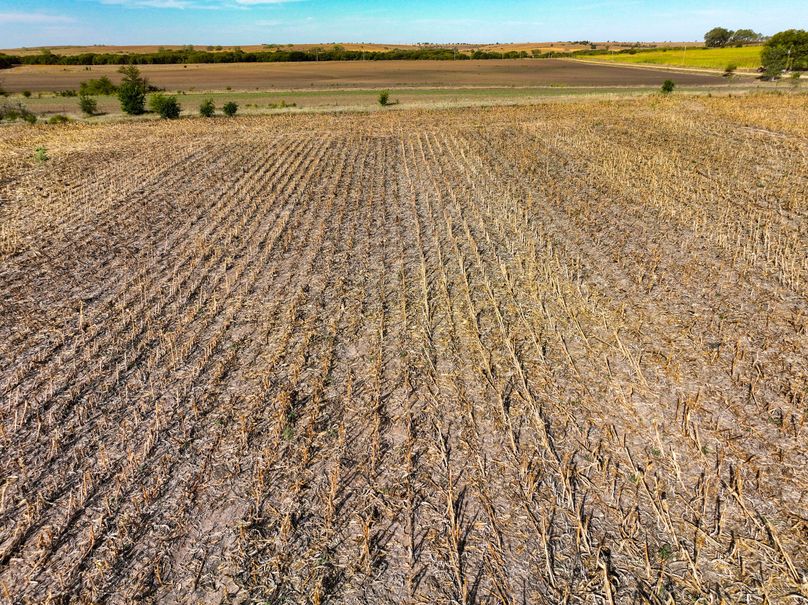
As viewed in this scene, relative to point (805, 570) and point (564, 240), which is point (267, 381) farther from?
point (564, 240)

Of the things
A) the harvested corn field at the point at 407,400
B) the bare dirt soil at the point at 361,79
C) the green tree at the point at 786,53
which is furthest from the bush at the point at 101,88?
the green tree at the point at 786,53

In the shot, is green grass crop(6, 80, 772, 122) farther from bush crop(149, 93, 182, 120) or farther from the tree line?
the tree line

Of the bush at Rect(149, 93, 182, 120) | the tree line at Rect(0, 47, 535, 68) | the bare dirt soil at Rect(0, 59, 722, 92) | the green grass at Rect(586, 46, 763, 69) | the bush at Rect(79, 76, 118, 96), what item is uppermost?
the tree line at Rect(0, 47, 535, 68)

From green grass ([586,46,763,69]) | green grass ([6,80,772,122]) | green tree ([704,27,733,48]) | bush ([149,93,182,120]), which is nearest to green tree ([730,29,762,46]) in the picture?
green tree ([704,27,733,48])

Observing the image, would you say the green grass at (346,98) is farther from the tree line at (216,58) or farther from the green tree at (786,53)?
the tree line at (216,58)

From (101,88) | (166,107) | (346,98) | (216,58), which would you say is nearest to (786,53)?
(346,98)

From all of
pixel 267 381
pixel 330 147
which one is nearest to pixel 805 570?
pixel 267 381

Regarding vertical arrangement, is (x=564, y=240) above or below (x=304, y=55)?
below
